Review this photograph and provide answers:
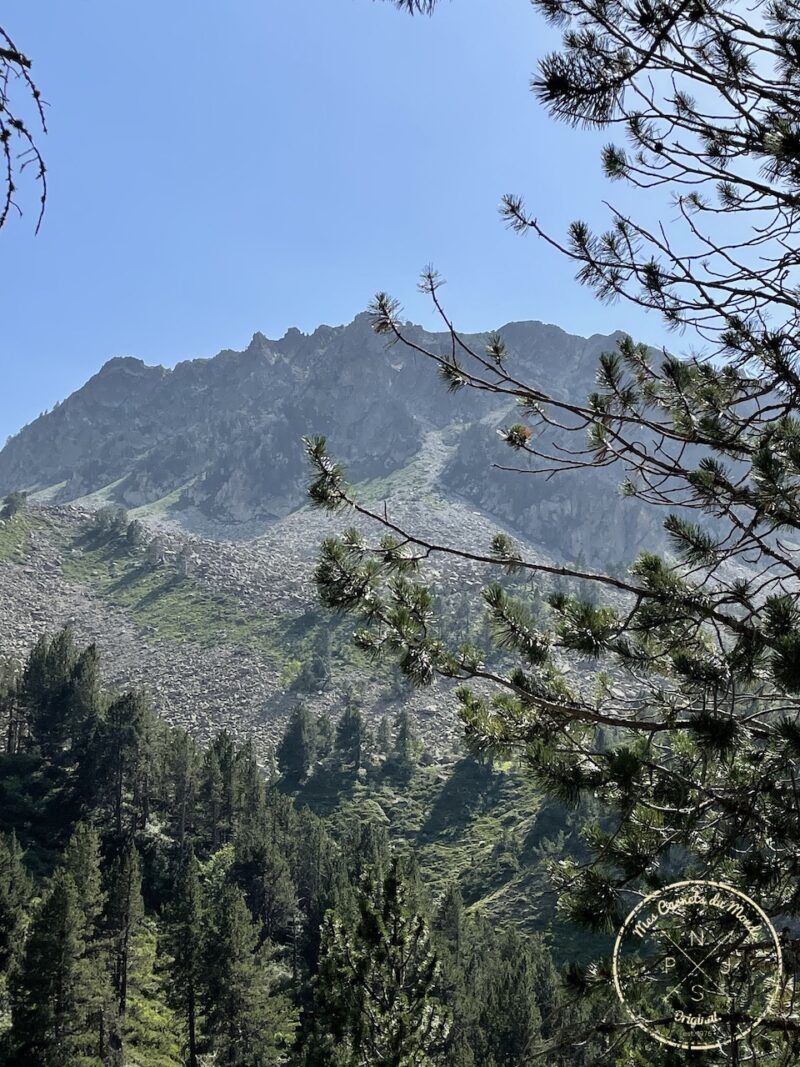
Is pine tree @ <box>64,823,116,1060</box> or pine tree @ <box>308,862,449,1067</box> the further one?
pine tree @ <box>64,823,116,1060</box>

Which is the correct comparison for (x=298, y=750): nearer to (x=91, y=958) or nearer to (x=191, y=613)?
(x=91, y=958)

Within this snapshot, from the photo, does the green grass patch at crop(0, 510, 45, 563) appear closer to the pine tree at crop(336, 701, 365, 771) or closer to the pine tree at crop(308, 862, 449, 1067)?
the pine tree at crop(336, 701, 365, 771)

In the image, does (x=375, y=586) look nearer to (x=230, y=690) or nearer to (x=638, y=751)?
(x=638, y=751)

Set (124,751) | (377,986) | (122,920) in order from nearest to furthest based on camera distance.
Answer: (377,986) < (122,920) < (124,751)

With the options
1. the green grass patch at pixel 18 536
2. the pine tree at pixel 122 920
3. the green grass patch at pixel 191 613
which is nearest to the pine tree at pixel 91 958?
the pine tree at pixel 122 920

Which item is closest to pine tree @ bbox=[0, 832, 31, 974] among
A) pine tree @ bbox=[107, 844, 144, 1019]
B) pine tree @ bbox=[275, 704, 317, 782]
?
pine tree @ bbox=[107, 844, 144, 1019]

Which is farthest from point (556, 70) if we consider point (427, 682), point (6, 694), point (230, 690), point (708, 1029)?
point (230, 690)

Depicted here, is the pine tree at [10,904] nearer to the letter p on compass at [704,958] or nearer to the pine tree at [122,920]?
the pine tree at [122,920]

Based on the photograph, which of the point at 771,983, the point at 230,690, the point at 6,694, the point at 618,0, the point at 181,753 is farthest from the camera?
the point at 230,690

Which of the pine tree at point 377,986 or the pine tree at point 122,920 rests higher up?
the pine tree at point 377,986

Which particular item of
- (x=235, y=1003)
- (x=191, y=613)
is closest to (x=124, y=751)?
(x=235, y=1003)

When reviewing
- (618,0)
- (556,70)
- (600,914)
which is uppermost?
(618,0)

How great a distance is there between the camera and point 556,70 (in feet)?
15.5

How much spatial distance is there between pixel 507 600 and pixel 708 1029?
2.96m
